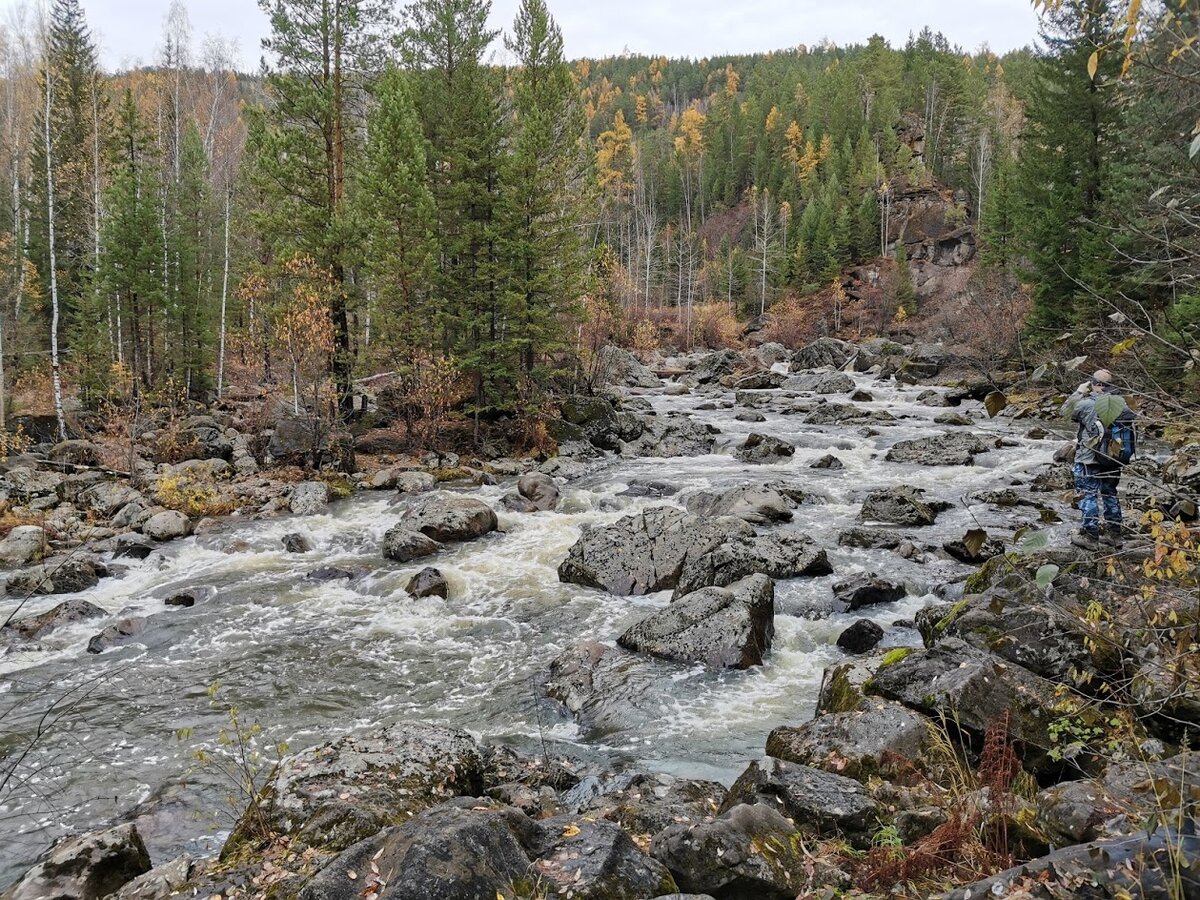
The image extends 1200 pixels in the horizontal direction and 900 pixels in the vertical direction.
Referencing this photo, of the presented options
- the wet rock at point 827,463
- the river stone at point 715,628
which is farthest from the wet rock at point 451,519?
the wet rock at point 827,463

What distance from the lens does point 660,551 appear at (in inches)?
485

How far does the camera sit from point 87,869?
4.99 metres

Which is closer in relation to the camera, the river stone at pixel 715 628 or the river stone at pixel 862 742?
the river stone at pixel 862 742

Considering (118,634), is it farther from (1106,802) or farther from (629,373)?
(629,373)

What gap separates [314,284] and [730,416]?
1754 centimetres

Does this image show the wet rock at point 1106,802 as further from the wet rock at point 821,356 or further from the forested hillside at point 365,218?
the wet rock at point 821,356

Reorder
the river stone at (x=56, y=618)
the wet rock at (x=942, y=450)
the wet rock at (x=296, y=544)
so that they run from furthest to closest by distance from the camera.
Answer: the wet rock at (x=942, y=450) → the wet rock at (x=296, y=544) → the river stone at (x=56, y=618)

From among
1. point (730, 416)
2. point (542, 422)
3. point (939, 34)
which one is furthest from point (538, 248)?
point (939, 34)

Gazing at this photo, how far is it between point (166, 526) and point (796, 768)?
14.4 metres

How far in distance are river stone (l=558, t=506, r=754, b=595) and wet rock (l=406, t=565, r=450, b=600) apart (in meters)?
2.07

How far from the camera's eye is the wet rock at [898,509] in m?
14.2

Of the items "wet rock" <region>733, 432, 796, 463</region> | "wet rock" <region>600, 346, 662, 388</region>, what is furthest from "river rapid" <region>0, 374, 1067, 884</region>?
"wet rock" <region>600, 346, 662, 388</region>

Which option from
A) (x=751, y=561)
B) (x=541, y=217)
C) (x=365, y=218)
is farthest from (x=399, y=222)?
(x=751, y=561)

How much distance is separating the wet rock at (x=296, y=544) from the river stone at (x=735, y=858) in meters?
11.9
